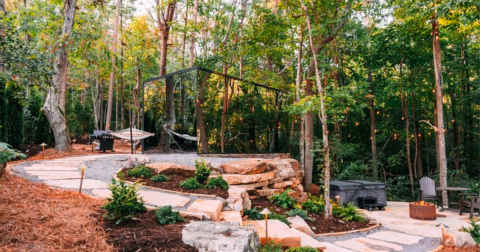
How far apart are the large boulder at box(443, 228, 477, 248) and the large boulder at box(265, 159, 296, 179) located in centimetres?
329

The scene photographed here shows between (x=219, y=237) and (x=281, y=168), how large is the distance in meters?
4.86

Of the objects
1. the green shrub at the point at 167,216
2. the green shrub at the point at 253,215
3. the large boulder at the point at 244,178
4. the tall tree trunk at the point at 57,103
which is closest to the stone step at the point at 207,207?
the green shrub at the point at 167,216

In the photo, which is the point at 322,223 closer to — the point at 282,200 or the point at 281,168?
the point at 282,200

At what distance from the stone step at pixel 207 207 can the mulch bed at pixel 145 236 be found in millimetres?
649

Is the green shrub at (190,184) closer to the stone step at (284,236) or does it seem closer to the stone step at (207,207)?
the stone step at (207,207)

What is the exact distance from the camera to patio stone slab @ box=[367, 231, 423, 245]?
190 inches

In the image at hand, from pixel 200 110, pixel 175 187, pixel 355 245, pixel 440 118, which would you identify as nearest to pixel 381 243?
pixel 355 245

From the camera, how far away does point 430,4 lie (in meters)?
7.38

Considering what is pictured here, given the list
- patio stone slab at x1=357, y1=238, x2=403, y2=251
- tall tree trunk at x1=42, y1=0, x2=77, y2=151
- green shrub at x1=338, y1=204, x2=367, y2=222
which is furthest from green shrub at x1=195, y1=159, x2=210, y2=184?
tall tree trunk at x1=42, y1=0, x2=77, y2=151

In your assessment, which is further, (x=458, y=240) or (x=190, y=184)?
(x=190, y=184)

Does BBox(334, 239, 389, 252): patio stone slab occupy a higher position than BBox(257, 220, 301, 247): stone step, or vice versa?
BBox(257, 220, 301, 247): stone step

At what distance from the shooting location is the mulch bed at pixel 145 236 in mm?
2184

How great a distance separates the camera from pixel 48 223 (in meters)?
2.39

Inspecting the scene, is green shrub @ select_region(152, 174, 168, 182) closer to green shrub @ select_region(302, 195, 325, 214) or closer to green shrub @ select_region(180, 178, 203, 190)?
green shrub @ select_region(180, 178, 203, 190)
